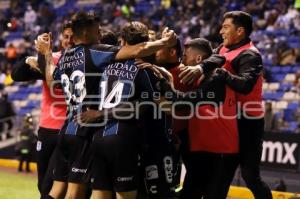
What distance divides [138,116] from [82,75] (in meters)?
0.58

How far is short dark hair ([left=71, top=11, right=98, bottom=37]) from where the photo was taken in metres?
5.05

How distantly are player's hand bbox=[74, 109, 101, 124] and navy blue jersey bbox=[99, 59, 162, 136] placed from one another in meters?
0.07

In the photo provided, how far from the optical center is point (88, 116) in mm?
5016

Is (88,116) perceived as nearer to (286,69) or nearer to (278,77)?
(278,77)

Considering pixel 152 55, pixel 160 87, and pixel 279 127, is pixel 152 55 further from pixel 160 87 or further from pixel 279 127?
pixel 279 127

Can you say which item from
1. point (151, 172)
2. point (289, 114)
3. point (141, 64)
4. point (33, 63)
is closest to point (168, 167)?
point (151, 172)

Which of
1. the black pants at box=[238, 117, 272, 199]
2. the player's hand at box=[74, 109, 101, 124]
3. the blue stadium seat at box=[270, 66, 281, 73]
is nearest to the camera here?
the player's hand at box=[74, 109, 101, 124]

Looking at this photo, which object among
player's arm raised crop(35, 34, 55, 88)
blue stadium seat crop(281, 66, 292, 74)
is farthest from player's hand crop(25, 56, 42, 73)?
blue stadium seat crop(281, 66, 292, 74)

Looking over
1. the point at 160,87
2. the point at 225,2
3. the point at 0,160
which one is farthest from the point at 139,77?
the point at 225,2

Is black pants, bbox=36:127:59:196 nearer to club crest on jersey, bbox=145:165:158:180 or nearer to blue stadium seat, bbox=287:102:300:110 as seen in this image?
club crest on jersey, bbox=145:165:158:180

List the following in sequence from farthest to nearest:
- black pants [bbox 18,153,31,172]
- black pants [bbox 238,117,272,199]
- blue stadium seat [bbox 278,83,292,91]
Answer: blue stadium seat [bbox 278,83,292,91]
black pants [bbox 18,153,31,172]
black pants [bbox 238,117,272,199]

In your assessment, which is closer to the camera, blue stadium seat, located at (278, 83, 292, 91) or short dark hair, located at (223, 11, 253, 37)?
short dark hair, located at (223, 11, 253, 37)

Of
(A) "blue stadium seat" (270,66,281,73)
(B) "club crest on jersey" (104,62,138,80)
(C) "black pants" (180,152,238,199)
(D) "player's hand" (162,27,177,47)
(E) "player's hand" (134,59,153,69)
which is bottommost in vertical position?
(C) "black pants" (180,152,238,199)

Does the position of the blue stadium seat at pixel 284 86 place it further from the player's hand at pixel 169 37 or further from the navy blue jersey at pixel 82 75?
the navy blue jersey at pixel 82 75
